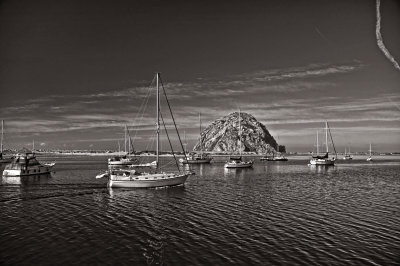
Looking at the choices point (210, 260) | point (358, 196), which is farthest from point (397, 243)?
point (358, 196)

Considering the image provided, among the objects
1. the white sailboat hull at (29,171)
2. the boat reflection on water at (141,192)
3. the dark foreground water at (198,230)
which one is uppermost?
the white sailboat hull at (29,171)

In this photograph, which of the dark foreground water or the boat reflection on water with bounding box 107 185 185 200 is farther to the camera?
the boat reflection on water with bounding box 107 185 185 200

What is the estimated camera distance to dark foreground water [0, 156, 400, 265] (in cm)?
2022

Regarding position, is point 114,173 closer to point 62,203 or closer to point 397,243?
point 62,203

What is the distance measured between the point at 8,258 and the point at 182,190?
34581mm

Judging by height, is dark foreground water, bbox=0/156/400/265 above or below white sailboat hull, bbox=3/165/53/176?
below

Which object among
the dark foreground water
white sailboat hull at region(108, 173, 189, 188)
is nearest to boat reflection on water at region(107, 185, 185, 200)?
white sailboat hull at region(108, 173, 189, 188)

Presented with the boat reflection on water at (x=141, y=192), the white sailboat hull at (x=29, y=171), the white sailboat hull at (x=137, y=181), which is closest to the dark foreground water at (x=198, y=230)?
the boat reflection on water at (x=141, y=192)

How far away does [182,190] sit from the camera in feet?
174

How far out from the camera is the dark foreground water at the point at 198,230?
2022 cm

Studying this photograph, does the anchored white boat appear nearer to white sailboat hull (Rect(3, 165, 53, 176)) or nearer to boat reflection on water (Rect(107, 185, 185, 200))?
white sailboat hull (Rect(3, 165, 53, 176))

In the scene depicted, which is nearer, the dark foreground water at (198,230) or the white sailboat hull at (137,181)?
the dark foreground water at (198,230)

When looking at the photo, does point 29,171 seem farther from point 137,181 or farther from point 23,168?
point 137,181

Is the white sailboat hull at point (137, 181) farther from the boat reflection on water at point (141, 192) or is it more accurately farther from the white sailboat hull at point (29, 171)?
the white sailboat hull at point (29, 171)
